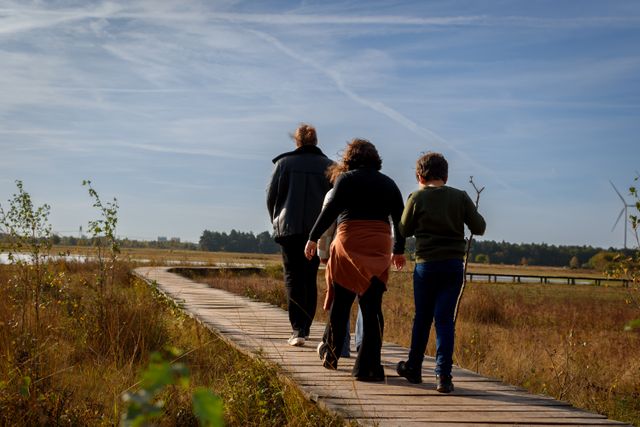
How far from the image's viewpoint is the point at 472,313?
17.2 metres

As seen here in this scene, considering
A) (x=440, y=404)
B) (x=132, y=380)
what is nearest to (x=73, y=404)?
(x=132, y=380)

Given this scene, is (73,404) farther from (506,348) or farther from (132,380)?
(506,348)

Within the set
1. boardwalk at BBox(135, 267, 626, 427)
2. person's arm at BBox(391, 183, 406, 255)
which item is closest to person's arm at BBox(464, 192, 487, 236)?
person's arm at BBox(391, 183, 406, 255)

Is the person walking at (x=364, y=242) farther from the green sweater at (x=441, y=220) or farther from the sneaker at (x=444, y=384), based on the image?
the sneaker at (x=444, y=384)

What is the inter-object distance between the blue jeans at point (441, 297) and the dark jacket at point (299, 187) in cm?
179

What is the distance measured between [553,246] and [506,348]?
16467cm

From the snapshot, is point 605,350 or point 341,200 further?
point 605,350

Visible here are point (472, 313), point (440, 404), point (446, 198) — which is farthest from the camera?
point (472, 313)

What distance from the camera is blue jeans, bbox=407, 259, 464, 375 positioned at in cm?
513

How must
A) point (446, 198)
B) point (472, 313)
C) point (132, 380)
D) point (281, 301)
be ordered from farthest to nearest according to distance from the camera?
point (472, 313) < point (281, 301) < point (132, 380) < point (446, 198)

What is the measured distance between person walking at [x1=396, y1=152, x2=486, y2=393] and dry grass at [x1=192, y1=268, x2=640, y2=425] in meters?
2.41

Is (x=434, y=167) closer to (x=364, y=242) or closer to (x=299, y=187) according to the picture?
(x=364, y=242)

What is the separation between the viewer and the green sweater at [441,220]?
5133 mm

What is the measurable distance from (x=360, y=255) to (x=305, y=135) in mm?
2003
